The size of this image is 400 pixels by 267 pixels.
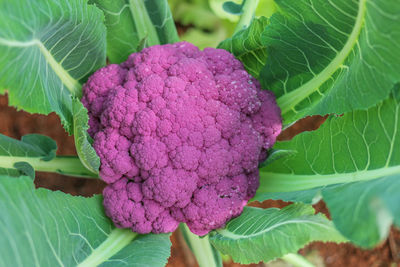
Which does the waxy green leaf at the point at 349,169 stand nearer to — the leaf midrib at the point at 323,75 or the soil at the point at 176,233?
the leaf midrib at the point at 323,75

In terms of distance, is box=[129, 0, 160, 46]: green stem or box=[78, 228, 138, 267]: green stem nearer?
box=[78, 228, 138, 267]: green stem

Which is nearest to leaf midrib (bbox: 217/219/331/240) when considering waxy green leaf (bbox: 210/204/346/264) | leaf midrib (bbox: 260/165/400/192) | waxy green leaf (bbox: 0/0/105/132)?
waxy green leaf (bbox: 210/204/346/264)

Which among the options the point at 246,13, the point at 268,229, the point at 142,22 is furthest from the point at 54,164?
the point at 246,13

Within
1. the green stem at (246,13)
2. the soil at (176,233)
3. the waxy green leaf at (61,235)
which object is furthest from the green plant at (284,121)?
the soil at (176,233)

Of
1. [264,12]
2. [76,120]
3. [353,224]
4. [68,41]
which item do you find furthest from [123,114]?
[264,12]

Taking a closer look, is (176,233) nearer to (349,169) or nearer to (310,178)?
(310,178)

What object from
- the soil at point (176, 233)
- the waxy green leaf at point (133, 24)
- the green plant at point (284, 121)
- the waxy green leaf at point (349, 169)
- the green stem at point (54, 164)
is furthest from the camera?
the soil at point (176, 233)

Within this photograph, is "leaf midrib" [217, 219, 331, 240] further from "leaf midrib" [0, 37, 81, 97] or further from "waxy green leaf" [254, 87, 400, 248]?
"leaf midrib" [0, 37, 81, 97]
